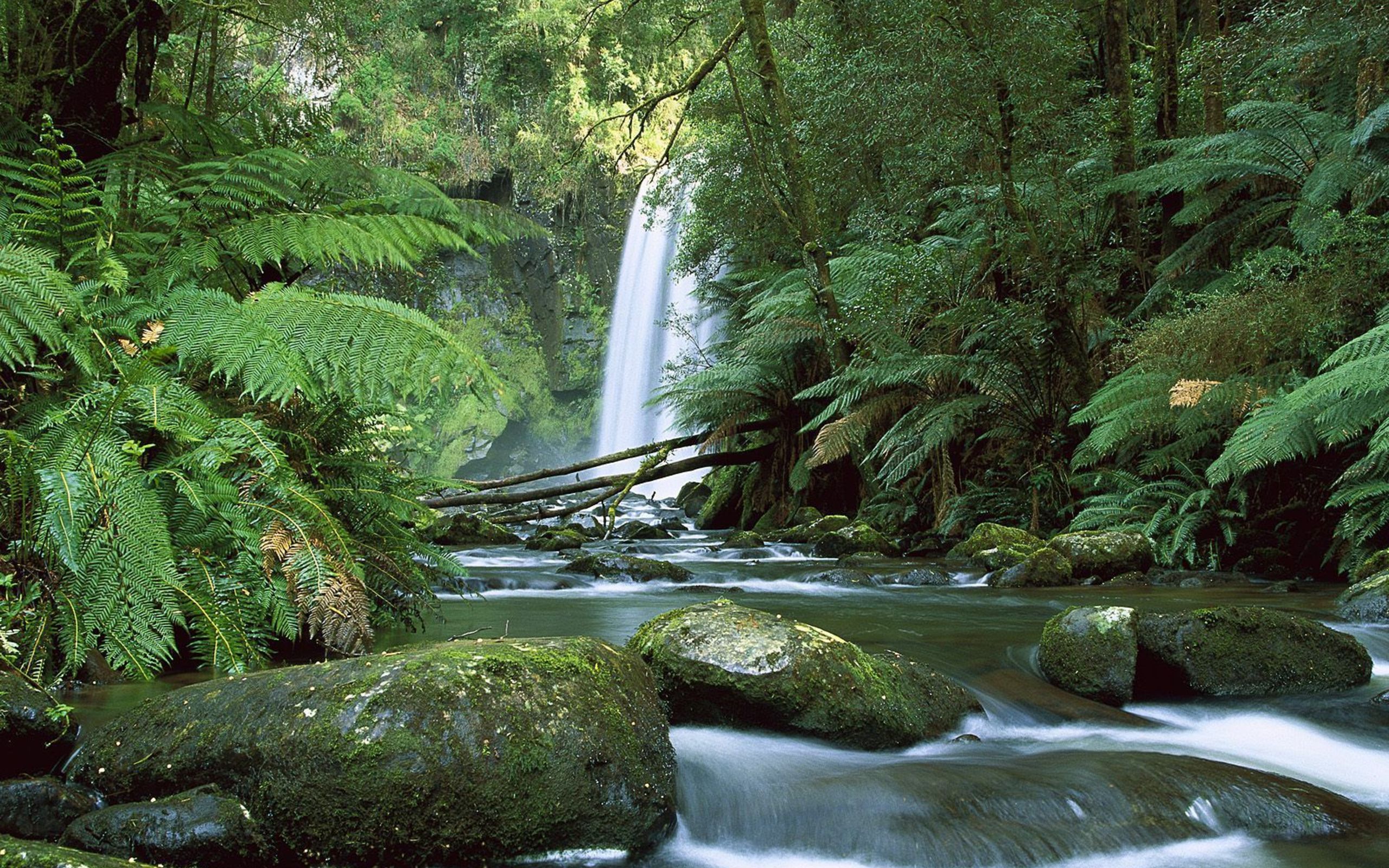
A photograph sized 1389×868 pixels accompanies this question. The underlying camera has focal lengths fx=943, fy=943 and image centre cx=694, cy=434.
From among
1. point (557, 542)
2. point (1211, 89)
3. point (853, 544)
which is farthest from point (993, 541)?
point (1211, 89)

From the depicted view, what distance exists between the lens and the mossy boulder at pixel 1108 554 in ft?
19.6

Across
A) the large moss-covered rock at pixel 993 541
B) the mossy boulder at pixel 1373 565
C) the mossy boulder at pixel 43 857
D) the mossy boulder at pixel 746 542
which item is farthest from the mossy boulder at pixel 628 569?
the mossy boulder at pixel 43 857

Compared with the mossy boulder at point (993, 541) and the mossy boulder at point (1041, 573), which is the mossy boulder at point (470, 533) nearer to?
the mossy boulder at point (993, 541)

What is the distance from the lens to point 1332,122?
306 inches

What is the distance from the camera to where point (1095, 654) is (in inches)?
137

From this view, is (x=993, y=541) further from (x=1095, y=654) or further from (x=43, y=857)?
(x=43, y=857)

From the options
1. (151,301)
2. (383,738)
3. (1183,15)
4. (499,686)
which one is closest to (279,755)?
(383,738)

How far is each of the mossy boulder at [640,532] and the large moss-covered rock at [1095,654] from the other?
7.08 meters

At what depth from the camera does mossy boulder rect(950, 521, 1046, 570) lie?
270 inches

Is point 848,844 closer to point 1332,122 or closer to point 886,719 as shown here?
point 886,719

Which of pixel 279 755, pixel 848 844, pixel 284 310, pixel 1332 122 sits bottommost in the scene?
pixel 848 844

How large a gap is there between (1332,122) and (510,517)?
8.72 meters

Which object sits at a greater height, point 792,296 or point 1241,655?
point 792,296

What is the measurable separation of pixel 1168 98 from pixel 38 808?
1093 cm
